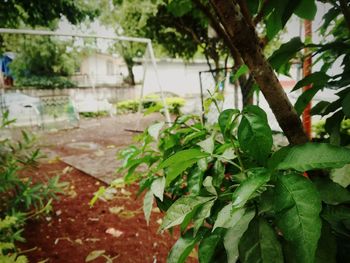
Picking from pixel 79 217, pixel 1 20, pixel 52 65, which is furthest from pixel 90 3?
pixel 52 65

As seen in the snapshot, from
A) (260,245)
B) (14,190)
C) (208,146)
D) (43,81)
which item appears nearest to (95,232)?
(14,190)

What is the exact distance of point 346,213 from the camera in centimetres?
66

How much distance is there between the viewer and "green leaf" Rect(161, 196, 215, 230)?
701 millimetres

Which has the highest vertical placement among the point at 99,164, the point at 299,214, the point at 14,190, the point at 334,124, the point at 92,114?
the point at 334,124

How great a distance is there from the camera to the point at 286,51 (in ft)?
3.03

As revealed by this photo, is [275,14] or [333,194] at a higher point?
[275,14]

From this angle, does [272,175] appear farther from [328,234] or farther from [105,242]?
[105,242]

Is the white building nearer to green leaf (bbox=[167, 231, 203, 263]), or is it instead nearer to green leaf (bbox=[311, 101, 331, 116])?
green leaf (bbox=[311, 101, 331, 116])

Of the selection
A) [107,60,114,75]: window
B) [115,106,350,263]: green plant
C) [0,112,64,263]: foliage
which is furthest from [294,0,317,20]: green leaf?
[107,60,114,75]: window

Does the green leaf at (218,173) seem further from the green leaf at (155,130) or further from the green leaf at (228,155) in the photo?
the green leaf at (155,130)

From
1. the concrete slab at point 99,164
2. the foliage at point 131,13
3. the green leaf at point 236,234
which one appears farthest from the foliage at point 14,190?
the foliage at point 131,13

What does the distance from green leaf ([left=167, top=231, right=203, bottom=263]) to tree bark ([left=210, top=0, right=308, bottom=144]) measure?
372mm

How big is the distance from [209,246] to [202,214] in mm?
78

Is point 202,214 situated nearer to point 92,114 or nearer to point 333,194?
point 333,194
